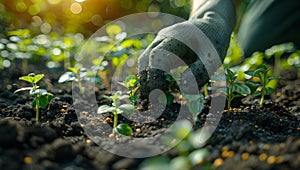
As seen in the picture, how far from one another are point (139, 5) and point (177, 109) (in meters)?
4.05

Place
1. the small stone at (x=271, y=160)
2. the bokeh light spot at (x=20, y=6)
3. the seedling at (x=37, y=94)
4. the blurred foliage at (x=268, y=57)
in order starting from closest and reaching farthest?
the small stone at (x=271, y=160), the seedling at (x=37, y=94), the blurred foliage at (x=268, y=57), the bokeh light spot at (x=20, y=6)

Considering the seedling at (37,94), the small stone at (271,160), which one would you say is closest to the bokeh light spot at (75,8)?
the seedling at (37,94)

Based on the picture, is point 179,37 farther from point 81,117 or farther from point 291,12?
point 291,12

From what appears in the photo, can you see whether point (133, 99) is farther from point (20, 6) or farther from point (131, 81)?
point (20, 6)

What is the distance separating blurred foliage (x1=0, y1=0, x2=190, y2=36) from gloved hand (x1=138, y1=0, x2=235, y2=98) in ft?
10.8

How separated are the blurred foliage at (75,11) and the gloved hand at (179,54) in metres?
3.30

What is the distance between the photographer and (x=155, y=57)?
2.03 metres

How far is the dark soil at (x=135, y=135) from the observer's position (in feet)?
4.43

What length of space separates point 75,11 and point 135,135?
4379mm

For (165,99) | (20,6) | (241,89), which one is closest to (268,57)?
(241,89)

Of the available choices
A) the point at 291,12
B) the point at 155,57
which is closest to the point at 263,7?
the point at 291,12

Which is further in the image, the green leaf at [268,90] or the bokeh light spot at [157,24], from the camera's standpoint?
the bokeh light spot at [157,24]

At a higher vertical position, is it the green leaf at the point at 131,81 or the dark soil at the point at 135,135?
the green leaf at the point at 131,81

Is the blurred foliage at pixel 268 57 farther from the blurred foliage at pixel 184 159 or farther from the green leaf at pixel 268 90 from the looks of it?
the blurred foliage at pixel 184 159
